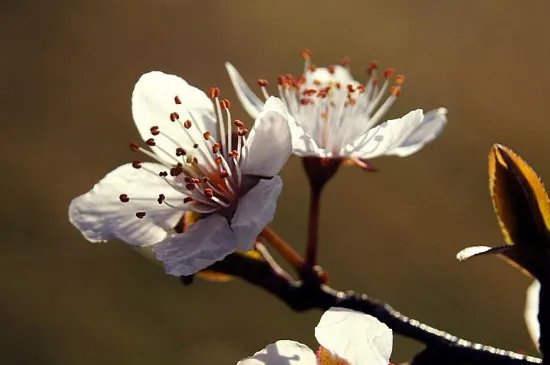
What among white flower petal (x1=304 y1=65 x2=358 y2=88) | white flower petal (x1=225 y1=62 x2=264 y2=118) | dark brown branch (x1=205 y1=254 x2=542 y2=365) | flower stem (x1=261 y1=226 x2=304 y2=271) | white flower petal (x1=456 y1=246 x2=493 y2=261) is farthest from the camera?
white flower petal (x1=304 y1=65 x2=358 y2=88)

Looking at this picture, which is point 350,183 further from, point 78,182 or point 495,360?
point 495,360

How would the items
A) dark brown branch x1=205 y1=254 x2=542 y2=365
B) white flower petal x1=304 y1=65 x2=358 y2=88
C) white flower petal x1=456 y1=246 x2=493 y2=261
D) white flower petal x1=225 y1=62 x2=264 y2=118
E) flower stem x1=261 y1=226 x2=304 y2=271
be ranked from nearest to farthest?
white flower petal x1=456 y1=246 x2=493 y2=261, dark brown branch x1=205 y1=254 x2=542 y2=365, flower stem x1=261 y1=226 x2=304 y2=271, white flower petal x1=225 y1=62 x2=264 y2=118, white flower petal x1=304 y1=65 x2=358 y2=88

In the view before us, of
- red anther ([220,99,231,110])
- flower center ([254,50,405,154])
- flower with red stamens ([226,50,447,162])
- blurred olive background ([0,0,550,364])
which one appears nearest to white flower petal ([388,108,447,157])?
flower with red stamens ([226,50,447,162])

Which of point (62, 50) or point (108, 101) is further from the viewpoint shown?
point (62, 50)

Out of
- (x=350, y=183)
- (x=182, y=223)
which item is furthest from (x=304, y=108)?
(x=350, y=183)

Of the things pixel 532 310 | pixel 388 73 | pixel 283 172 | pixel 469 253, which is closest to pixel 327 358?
pixel 469 253

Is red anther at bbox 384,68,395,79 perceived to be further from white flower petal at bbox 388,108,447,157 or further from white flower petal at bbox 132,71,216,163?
white flower petal at bbox 132,71,216,163

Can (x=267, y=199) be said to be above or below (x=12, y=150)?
above
